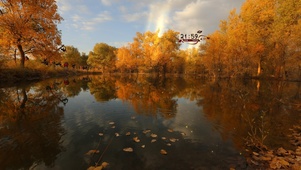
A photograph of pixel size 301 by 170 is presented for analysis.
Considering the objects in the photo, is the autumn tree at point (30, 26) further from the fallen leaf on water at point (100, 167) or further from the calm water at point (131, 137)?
the fallen leaf on water at point (100, 167)

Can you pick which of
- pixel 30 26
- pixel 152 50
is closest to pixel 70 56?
pixel 152 50

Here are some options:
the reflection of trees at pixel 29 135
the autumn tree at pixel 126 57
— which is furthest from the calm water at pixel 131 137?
the autumn tree at pixel 126 57

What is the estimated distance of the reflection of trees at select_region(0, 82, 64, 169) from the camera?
5.15 meters

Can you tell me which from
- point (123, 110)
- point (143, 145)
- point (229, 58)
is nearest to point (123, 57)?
point (229, 58)

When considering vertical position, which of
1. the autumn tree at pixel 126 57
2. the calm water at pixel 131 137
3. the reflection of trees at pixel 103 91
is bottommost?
the calm water at pixel 131 137

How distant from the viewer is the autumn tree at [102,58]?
79.9 meters

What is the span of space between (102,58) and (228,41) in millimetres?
60459

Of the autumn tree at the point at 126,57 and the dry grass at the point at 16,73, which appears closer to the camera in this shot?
the dry grass at the point at 16,73

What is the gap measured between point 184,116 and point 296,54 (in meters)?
35.6

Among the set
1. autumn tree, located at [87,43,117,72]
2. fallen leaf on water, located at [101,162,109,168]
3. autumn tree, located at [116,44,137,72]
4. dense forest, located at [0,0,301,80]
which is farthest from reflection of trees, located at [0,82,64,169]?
autumn tree, located at [87,43,117,72]

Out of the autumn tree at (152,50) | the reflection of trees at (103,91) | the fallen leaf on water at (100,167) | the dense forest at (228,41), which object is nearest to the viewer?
the fallen leaf on water at (100,167)

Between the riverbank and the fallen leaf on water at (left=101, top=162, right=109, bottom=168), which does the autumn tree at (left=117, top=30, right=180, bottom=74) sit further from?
the fallen leaf on water at (left=101, top=162, right=109, bottom=168)

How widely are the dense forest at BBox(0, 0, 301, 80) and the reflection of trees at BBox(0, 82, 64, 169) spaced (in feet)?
57.0

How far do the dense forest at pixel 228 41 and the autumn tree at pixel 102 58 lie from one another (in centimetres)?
2335
